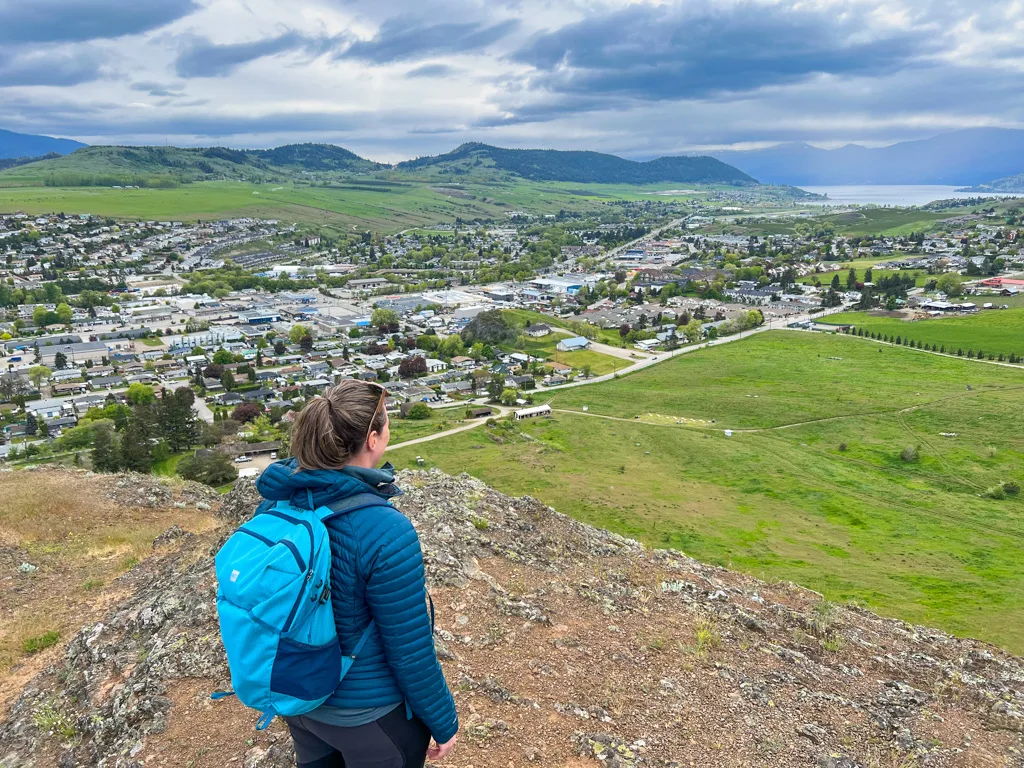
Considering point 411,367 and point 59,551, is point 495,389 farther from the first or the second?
point 59,551

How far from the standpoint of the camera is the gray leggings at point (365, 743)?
2.83m

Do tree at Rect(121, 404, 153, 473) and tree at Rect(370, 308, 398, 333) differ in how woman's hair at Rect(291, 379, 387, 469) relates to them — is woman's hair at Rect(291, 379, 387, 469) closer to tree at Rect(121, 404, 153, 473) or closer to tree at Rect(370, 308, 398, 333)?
tree at Rect(121, 404, 153, 473)

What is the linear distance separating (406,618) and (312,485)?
0.75 metres

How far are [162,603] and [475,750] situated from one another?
16.6 feet

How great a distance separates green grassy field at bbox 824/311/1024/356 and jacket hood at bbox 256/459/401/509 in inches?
3101

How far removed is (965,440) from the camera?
42.9 m

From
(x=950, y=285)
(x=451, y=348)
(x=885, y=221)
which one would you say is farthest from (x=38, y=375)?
(x=885, y=221)

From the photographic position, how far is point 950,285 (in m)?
90.4

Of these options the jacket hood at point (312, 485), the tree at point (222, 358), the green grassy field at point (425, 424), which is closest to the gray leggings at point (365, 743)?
the jacket hood at point (312, 485)

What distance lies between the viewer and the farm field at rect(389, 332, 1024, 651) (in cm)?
2420

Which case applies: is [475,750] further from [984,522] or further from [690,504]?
[984,522]

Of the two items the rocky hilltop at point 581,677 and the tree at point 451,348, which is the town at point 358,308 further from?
the rocky hilltop at point 581,677

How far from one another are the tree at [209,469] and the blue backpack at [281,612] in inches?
1412

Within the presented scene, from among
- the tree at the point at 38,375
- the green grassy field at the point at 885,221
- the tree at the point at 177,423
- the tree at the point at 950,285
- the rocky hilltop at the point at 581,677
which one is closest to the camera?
the rocky hilltop at the point at 581,677
